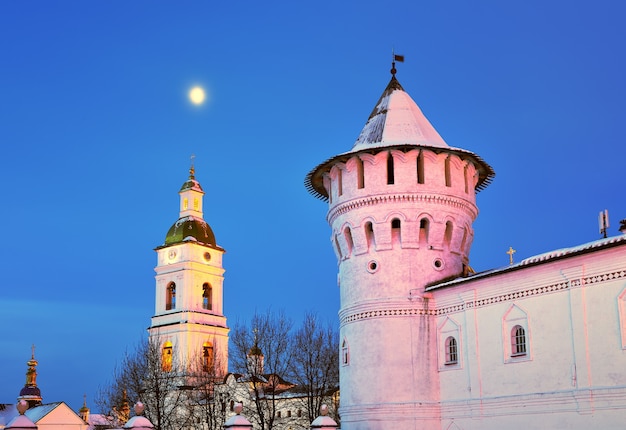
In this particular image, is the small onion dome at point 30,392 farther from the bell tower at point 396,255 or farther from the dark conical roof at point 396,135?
the bell tower at point 396,255

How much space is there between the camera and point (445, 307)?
93.3ft

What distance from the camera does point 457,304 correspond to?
27.8 meters

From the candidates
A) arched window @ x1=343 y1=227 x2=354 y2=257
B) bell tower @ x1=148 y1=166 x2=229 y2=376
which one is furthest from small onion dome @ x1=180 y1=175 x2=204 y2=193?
arched window @ x1=343 y1=227 x2=354 y2=257

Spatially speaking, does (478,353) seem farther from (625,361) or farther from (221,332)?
(221,332)

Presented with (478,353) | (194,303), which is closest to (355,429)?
(478,353)

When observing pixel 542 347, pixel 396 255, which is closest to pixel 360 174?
pixel 396 255

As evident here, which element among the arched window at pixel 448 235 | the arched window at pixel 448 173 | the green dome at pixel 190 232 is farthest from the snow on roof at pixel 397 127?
the green dome at pixel 190 232

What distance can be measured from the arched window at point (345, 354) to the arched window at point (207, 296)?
5169 cm

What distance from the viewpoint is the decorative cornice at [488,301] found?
22.8 meters

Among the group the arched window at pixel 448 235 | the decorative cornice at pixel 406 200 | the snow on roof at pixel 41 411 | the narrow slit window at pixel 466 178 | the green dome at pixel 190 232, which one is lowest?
the snow on roof at pixel 41 411

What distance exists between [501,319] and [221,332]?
56906mm

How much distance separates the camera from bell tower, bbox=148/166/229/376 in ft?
253

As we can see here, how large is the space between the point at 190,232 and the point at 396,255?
53814 millimetres

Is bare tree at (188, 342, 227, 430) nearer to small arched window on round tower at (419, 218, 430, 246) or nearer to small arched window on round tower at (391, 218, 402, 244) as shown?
small arched window on round tower at (391, 218, 402, 244)
